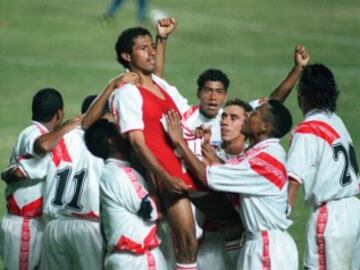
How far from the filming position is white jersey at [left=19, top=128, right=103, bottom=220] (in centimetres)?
1166

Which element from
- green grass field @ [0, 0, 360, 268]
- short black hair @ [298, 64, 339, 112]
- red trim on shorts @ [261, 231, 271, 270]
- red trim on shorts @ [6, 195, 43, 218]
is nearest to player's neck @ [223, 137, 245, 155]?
short black hair @ [298, 64, 339, 112]

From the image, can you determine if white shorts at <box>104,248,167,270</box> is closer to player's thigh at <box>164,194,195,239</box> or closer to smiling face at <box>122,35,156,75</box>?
player's thigh at <box>164,194,195,239</box>

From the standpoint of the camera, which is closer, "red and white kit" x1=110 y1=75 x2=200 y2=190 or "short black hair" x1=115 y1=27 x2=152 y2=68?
"red and white kit" x1=110 y1=75 x2=200 y2=190

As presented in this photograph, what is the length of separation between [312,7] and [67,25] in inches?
243

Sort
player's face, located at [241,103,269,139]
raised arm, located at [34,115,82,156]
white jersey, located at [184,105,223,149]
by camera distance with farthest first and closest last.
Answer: white jersey, located at [184,105,223,149] → raised arm, located at [34,115,82,156] → player's face, located at [241,103,269,139]

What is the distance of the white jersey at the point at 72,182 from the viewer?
11.7 metres

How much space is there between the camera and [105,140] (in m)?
10.9

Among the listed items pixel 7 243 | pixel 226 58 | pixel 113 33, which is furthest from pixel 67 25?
pixel 7 243

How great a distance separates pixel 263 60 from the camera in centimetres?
2655

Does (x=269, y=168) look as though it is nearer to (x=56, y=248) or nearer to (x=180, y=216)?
(x=180, y=216)

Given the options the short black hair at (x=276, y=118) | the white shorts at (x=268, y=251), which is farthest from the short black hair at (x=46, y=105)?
the white shorts at (x=268, y=251)

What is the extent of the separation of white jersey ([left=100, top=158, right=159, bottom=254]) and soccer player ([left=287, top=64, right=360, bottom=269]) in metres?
1.44

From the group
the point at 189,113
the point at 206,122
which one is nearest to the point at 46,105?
the point at 189,113

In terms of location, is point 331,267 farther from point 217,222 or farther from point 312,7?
point 312,7
